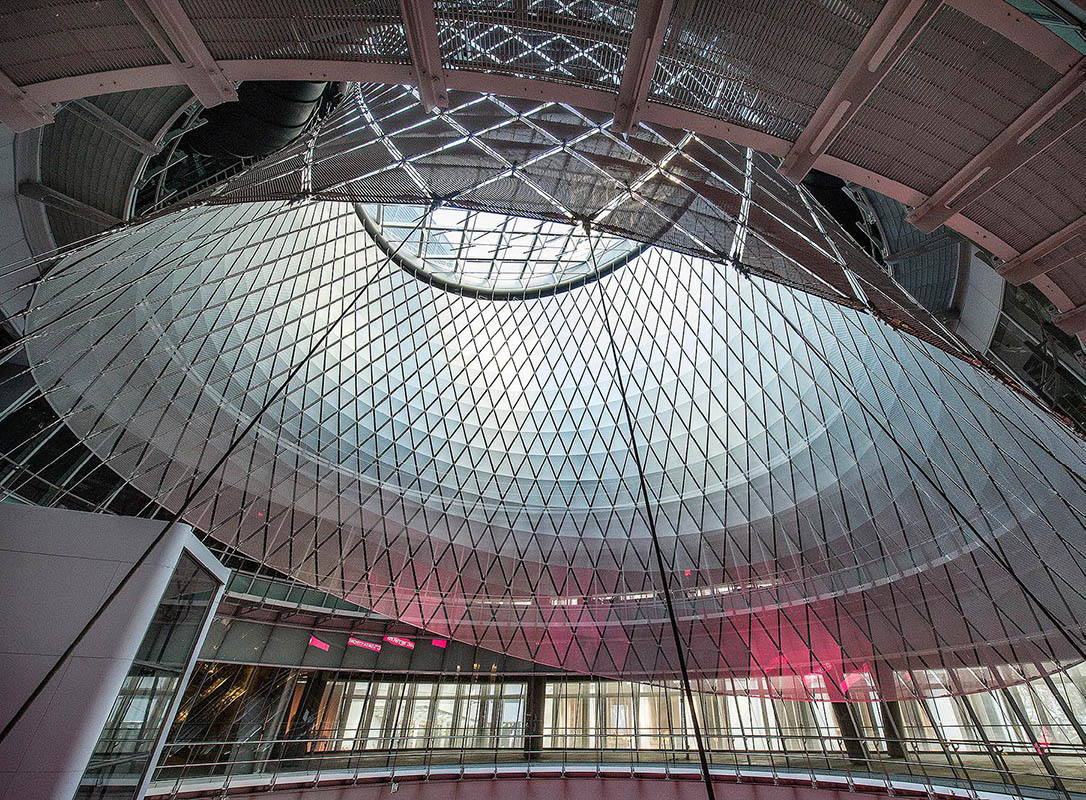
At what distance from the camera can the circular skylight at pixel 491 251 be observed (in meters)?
35.2

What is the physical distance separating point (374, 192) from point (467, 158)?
420 cm

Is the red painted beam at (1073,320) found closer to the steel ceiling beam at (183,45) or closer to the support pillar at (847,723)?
the steel ceiling beam at (183,45)

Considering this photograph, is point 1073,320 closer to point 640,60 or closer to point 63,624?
point 640,60

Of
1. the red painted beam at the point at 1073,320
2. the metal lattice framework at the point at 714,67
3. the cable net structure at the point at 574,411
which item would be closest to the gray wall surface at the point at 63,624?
the cable net structure at the point at 574,411

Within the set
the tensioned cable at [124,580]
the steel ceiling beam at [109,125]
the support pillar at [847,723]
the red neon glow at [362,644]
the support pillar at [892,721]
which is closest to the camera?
the tensioned cable at [124,580]

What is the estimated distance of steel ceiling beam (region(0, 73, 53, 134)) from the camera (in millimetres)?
6258

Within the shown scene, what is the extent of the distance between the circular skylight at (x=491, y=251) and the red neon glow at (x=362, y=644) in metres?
26.7

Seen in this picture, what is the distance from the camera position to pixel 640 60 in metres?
6.66

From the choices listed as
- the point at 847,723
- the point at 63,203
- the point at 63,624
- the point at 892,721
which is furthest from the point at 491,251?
the point at 847,723

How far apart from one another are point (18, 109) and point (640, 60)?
7.58m

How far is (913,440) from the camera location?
27141mm

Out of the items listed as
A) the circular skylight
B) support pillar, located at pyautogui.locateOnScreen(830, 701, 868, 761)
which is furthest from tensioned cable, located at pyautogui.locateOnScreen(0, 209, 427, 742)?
support pillar, located at pyautogui.locateOnScreen(830, 701, 868, 761)

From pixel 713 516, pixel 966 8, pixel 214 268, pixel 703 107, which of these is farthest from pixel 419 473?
pixel 966 8

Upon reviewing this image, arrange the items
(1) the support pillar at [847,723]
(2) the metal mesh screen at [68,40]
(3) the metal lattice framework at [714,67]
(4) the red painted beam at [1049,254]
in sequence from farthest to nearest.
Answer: (1) the support pillar at [847,723] → (4) the red painted beam at [1049,254] → (3) the metal lattice framework at [714,67] → (2) the metal mesh screen at [68,40]
